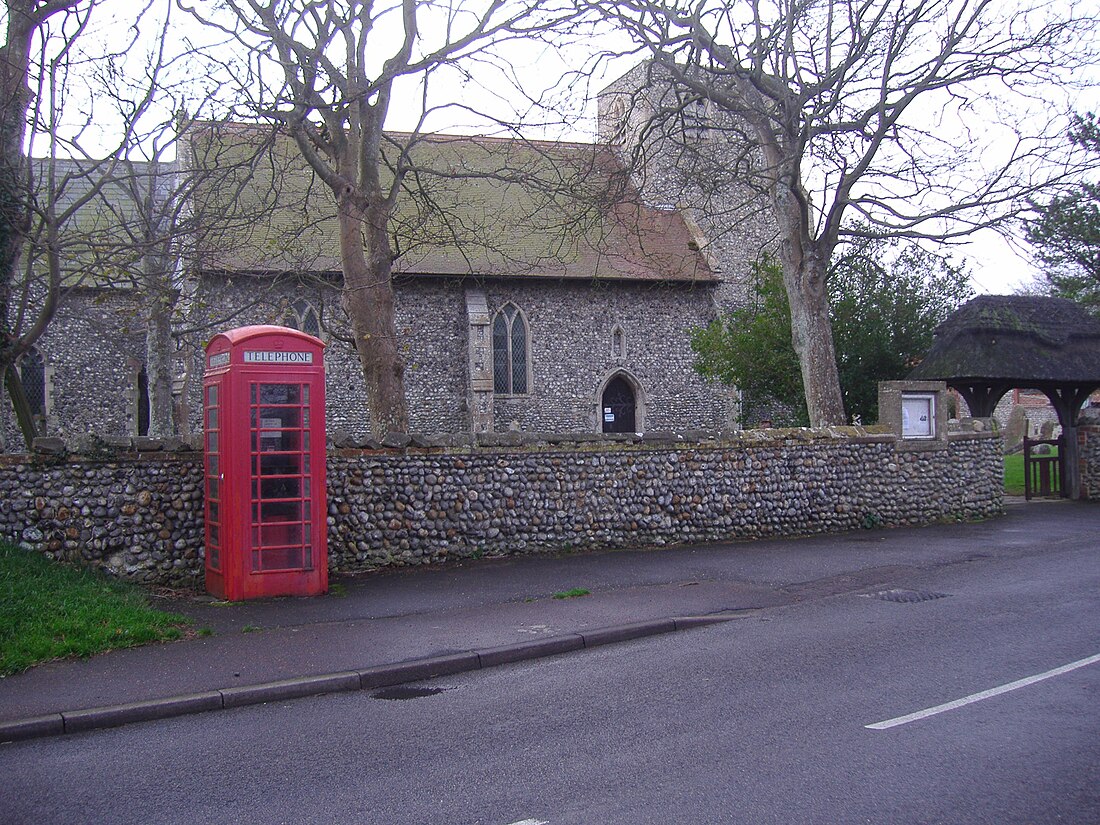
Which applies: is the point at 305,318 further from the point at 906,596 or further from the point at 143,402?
the point at 906,596

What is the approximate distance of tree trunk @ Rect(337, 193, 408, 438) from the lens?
13672 millimetres

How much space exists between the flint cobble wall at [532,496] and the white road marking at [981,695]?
7339 mm

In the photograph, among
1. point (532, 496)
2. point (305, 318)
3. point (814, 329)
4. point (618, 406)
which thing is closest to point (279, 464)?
point (532, 496)

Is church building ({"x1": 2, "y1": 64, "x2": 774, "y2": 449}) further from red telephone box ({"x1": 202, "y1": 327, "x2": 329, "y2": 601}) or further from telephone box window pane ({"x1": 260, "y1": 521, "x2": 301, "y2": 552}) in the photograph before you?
telephone box window pane ({"x1": 260, "y1": 521, "x2": 301, "y2": 552})

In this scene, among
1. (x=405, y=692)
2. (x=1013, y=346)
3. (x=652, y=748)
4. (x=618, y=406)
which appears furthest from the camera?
(x=618, y=406)

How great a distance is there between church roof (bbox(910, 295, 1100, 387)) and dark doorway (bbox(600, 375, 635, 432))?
1078 cm

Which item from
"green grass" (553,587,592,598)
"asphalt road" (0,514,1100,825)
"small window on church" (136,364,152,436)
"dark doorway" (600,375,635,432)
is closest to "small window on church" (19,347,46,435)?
"small window on church" (136,364,152,436)

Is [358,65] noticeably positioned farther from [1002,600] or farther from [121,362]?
[121,362]

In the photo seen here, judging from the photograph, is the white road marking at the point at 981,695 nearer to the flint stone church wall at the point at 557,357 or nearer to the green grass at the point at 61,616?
the green grass at the point at 61,616

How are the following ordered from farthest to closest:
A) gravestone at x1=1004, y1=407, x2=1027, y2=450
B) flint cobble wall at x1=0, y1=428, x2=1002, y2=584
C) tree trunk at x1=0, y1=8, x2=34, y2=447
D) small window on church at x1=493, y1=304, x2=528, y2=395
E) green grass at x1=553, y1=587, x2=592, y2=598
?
gravestone at x1=1004, y1=407, x2=1027, y2=450 → small window on church at x1=493, y1=304, x2=528, y2=395 → tree trunk at x1=0, y1=8, x2=34, y2=447 → green grass at x1=553, y1=587, x2=592, y2=598 → flint cobble wall at x1=0, y1=428, x2=1002, y2=584

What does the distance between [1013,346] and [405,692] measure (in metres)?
17.5

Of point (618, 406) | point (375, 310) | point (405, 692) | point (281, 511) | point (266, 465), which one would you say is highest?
point (375, 310)

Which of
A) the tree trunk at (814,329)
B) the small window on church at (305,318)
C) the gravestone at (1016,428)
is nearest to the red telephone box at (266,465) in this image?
the tree trunk at (814,329)

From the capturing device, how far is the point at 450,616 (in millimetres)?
9484
